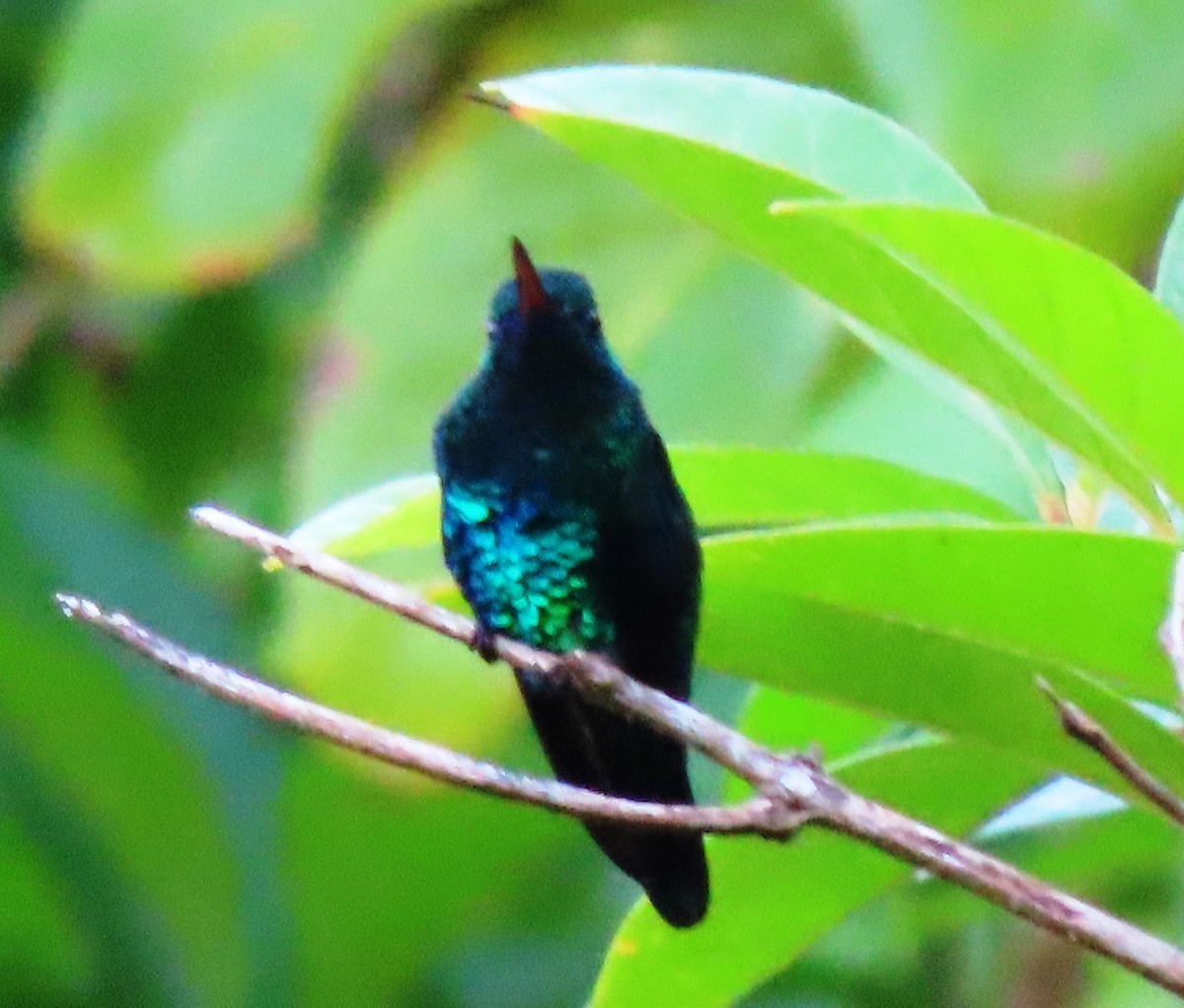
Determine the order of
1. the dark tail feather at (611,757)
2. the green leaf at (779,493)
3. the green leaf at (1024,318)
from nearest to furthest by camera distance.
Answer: the green leaf at (1024,318), the green leaf at (779,493), the dark tail feather at (611,757)

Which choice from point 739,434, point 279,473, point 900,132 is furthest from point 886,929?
point 900,132

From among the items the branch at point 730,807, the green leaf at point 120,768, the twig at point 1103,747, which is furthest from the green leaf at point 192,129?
the twig at point 1103,747

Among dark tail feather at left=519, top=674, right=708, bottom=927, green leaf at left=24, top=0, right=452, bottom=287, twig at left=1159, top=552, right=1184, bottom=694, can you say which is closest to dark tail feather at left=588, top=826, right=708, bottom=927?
dark tail feather at left=519, top=674, right=708, bottom=927

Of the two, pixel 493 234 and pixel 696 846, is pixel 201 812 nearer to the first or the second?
pixel 493 234

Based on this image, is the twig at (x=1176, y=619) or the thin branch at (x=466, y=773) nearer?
the thin branch at (x=466, y=773)

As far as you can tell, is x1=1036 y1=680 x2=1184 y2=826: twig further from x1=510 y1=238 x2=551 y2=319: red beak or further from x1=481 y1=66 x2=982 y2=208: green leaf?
x1=510 y1=238 x2=551 y2=319: red beak

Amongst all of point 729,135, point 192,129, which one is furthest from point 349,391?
point 729,135

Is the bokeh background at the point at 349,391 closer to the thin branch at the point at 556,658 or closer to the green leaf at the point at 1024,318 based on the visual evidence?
the green leaf at the point at 1024,318
